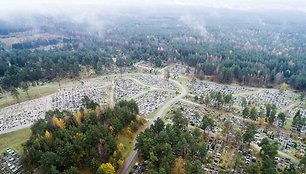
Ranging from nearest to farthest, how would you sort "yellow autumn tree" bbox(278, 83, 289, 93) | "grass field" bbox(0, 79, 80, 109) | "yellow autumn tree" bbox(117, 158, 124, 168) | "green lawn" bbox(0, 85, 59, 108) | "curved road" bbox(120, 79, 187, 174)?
"yellow autumn tree" bbox(117, 158, 124, 168), "curved road" bbox(120, 79, 187, 174), "green lawn" bbox(0, 85, 59, 108), "grass field" bbox(0, 79, 80, 109), "yellow autumn tree" bbox(278, 83, 289, 93)

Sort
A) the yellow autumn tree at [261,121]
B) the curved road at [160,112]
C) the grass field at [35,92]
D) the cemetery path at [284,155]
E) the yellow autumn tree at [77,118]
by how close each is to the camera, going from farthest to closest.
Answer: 1. the grass field at [35,92]
2. the yellow autumn tree at [261,121]
3. the yellow autumn tree at [77,118]
4. the cemetery path at [284,155]
5. the curved road at [160,112]

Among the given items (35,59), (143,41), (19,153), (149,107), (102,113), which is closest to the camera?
(19,153)

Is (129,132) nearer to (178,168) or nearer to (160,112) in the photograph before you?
(178,168)

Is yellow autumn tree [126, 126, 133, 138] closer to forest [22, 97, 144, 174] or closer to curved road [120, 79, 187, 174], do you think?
forest [22, 97, 144, 174]

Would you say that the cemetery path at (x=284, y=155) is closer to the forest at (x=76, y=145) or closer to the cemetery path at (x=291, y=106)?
the cemetery path at (x=291, y=106)

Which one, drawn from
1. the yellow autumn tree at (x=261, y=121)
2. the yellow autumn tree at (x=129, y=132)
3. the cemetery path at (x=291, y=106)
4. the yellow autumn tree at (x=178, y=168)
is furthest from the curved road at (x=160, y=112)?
the cemetery path at (x=291, y=106)

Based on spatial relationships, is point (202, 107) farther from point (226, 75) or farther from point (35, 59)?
point (35, 59)

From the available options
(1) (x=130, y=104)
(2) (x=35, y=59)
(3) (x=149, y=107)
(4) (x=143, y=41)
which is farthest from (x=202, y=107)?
(4) (x=143, y=41)

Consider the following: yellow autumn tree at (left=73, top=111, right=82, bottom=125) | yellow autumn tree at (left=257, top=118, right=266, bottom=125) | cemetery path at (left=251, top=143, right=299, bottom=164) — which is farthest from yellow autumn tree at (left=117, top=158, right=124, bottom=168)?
yellow autumn tree at (left=257, top=118, right=266, bottom=125)
